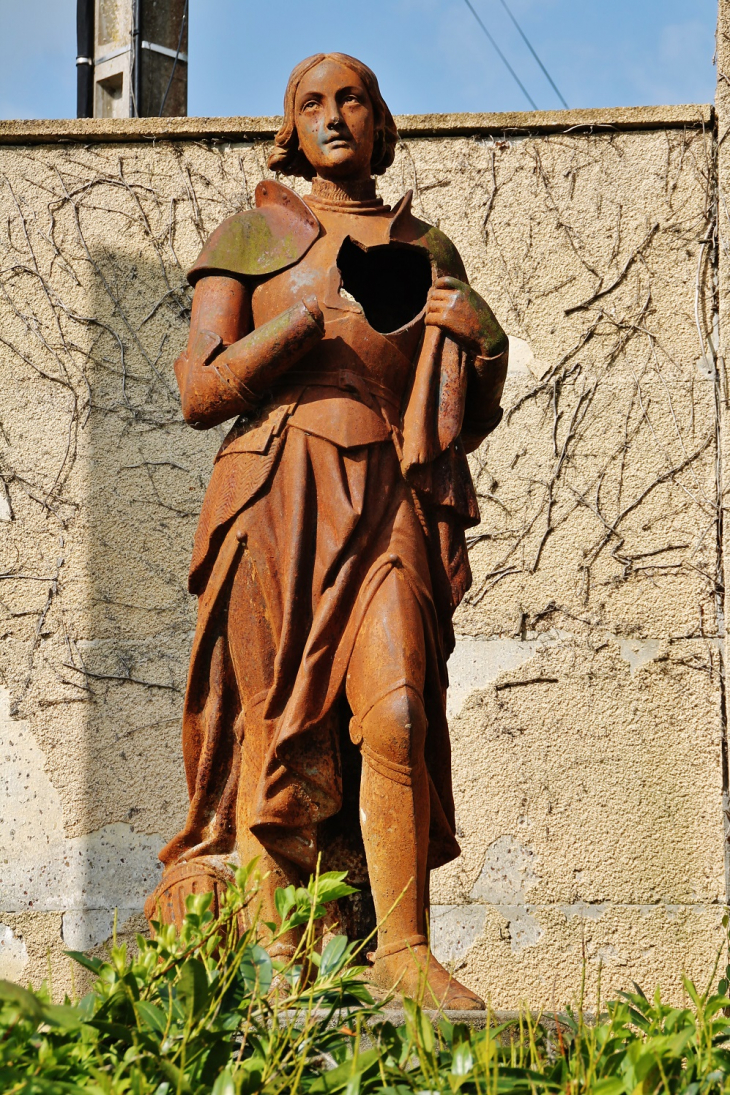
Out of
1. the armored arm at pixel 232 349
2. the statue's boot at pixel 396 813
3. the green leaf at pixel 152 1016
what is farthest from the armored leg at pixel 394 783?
the green leaf at pixel 152 1016

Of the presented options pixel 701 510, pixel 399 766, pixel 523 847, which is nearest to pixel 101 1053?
pixel 399 766

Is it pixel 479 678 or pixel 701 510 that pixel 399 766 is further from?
pixel 701 510

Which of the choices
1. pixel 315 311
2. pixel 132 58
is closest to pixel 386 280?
pixel 315 311

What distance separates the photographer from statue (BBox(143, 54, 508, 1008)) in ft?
11.9

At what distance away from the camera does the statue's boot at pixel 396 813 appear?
11.5ft

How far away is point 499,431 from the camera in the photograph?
6.50 meters

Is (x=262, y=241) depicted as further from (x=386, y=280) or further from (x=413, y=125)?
(x=413, y=125)

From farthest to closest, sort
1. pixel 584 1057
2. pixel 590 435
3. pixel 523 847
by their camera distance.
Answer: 1. pixel 590 435
2. pixel 523 847
3. pixel 584 1057

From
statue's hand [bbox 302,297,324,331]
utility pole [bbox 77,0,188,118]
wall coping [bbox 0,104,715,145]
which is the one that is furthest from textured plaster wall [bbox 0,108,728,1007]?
statue's hand [bbox 302,297,324,331]

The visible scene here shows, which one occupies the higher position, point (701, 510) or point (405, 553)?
point (701, 510)

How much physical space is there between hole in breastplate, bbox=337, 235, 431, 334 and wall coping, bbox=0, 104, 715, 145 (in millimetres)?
2729

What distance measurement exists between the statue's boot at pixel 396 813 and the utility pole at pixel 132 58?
5.09 meters

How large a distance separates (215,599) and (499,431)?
282 cm

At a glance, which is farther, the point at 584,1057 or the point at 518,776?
the point at 518,776
